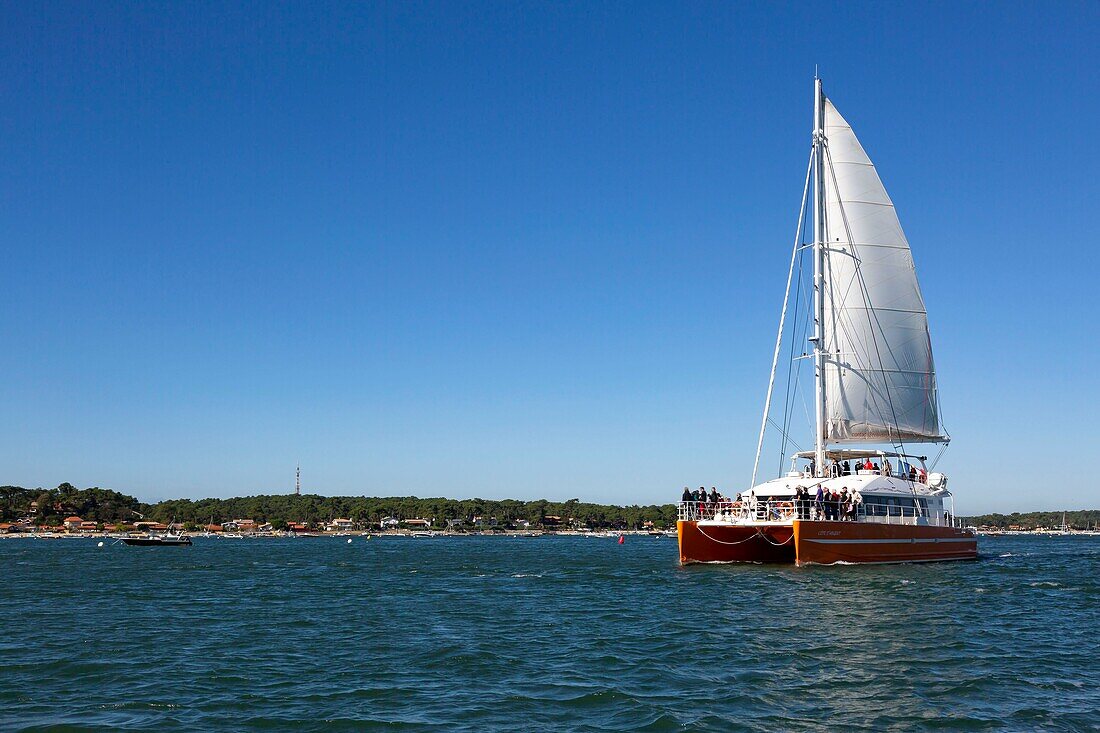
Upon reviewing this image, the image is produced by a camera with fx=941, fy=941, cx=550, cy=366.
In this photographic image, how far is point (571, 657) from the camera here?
22125 mm

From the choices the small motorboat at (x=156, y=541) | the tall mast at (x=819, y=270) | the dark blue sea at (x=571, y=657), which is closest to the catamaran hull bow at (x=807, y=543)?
the dark blue sea at (x=571, y=657)

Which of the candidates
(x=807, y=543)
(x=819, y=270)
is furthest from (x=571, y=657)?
(x=819, y=270)

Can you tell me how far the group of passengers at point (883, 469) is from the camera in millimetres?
49906

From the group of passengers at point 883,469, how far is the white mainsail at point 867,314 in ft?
4.68

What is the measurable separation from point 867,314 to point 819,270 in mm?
3723

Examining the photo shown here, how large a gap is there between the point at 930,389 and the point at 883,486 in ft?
34.2

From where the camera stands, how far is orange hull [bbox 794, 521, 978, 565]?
4231 cm

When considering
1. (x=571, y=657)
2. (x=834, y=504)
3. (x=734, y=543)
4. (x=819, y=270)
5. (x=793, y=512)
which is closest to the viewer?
(x=571, y=657)

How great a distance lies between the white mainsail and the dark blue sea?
1306 centimetres

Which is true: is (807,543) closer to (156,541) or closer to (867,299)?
(867,299)

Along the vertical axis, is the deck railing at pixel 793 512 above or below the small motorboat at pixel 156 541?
above

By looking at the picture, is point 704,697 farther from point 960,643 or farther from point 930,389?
point 930,389

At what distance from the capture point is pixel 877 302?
5316 centimetres

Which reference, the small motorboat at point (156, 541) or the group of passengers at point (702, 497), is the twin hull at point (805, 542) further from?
the small motorboat at point (156, 541)
